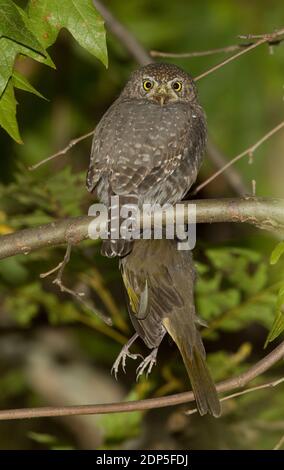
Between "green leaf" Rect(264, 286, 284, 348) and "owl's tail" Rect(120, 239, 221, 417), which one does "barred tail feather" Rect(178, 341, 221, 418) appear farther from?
"green leaf" Rect(264, 286, 284, 348)

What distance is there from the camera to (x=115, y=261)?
5.86m

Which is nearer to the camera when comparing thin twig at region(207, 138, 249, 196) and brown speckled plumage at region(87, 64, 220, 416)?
brown speckled plumage at region(87, 64, 220, 416)

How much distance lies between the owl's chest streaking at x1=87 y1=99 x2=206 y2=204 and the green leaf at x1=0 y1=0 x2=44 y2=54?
83 cm

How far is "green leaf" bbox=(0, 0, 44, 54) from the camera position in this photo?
12.8 ft

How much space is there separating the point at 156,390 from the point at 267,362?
216cm

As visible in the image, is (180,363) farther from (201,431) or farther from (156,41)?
(156,41)

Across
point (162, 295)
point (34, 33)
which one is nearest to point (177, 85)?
point (162, 295)

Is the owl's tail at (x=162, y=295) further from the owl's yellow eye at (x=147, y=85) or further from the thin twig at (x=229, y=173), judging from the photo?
the thin twig at (x=229, y=173)

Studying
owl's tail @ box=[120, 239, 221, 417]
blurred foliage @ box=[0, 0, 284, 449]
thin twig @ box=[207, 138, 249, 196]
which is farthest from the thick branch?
thin twig @ box=[207, 138, 249, 196]

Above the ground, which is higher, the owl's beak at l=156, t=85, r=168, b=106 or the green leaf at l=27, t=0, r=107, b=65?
the owl's beak at l=156, t=85, r=168, b=106

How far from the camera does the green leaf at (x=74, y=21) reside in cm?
Answer: 407

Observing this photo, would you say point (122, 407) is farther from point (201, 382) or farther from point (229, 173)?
point (229, 173)

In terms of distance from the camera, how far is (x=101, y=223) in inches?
165
